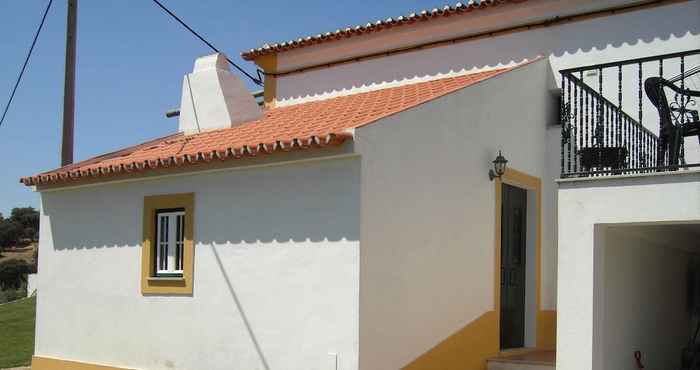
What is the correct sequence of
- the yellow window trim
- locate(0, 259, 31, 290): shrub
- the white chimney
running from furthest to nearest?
1. locate(0, 259, 31, 290): shrub
2. the white chimney
3. the yellow window trim

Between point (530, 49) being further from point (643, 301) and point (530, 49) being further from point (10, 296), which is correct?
point (10, 296)

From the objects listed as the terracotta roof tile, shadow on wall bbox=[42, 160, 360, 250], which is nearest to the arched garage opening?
shadow on wall bbox=[42, 160, 360, 250]

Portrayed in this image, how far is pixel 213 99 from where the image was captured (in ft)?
41.0

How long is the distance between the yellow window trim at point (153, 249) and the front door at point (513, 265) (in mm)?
4142

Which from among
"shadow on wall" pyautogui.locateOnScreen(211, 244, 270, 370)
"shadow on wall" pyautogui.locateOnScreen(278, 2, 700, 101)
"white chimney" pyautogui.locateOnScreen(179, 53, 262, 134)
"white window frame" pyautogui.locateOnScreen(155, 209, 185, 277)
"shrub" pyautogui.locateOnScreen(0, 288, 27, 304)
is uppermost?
"shadow on wall" pyautogui.locateOnScreen(278, 2, 700, 101)

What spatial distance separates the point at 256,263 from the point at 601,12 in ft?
20.8

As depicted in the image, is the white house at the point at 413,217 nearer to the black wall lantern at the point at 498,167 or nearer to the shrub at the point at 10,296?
the black wall lantern at the point at 498,167

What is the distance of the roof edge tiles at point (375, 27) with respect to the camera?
39.4 ft

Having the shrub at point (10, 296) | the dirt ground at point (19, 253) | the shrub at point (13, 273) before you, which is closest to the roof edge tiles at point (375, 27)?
the shrub at point (10, 296)

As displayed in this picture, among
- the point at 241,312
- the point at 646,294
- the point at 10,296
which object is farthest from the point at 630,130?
the point at 10,296

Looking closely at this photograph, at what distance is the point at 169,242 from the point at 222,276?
132cm

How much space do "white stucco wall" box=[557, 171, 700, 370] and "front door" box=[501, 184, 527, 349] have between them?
114 inches

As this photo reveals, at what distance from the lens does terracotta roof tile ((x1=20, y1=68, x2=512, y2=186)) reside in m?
8.28

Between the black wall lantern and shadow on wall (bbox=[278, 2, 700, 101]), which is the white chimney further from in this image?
the black wall lantern
